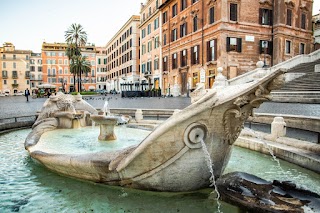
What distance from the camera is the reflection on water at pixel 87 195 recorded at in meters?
3.13

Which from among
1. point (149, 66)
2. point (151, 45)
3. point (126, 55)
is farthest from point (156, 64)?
point (126, 55)

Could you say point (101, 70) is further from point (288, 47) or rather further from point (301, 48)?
point (288, 47)

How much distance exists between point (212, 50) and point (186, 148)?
25116mm

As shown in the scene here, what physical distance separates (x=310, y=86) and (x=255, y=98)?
1592 centimetres

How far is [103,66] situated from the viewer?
8388cm

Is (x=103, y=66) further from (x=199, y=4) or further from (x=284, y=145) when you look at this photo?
(x=284, y=145)

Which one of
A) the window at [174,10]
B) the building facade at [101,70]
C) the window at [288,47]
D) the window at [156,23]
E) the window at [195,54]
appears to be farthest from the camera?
the building facade at [101,70]

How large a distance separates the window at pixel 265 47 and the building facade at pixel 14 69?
71.1m

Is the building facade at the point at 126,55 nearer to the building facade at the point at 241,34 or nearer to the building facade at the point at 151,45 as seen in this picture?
the building facade at the point at 151,45

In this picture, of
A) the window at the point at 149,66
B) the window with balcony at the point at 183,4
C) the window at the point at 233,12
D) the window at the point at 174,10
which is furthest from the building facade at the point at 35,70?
the window at the point at 233,12

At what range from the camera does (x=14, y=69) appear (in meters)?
77.2

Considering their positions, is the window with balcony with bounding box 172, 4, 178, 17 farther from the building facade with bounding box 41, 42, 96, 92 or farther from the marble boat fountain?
the building facade with bounding box 41, 42, 96, 92

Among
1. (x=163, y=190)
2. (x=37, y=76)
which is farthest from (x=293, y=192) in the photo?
(x=37, y=76)

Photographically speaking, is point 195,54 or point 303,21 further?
point 195,54
